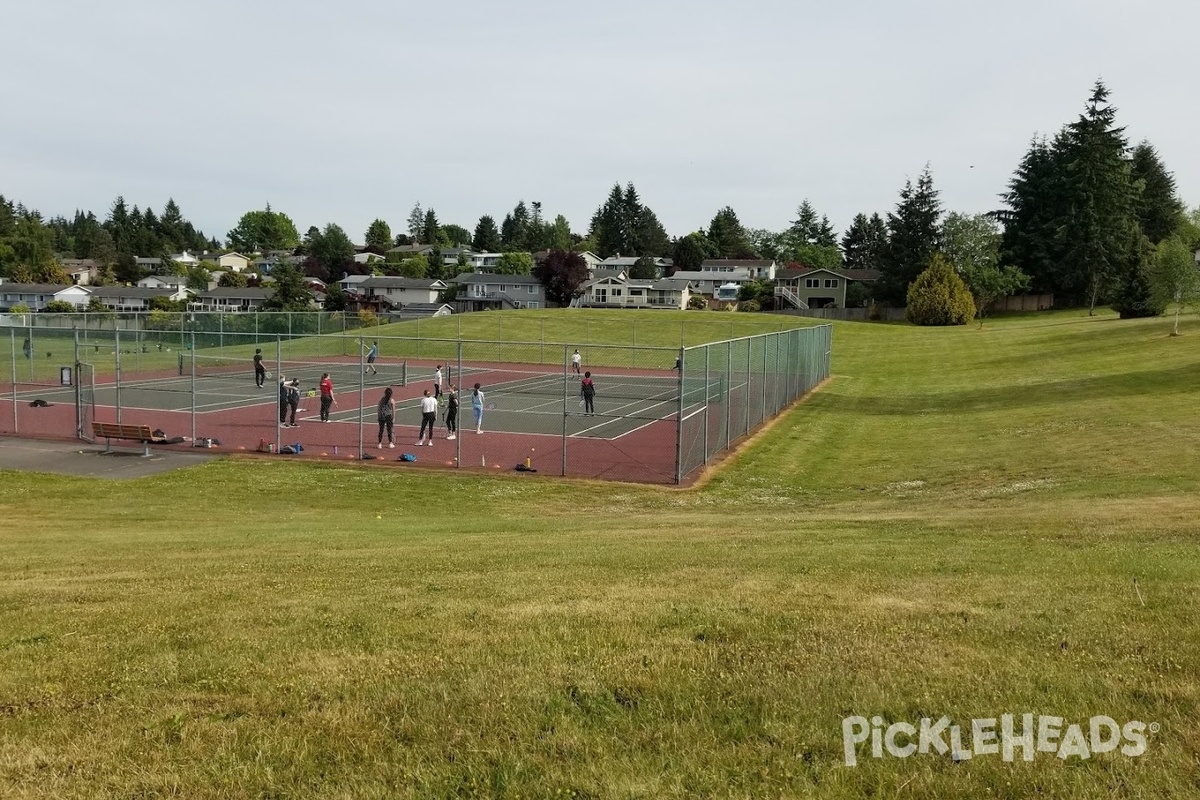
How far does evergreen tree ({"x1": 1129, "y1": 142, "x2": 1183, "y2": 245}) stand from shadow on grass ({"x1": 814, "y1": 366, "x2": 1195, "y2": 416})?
73.6m

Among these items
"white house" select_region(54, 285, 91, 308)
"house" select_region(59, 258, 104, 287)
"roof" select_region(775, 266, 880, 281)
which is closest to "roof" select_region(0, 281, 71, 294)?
"white house" select_region(54, 285, 91, 308)

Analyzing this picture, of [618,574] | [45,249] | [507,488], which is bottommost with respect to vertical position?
[507,488]

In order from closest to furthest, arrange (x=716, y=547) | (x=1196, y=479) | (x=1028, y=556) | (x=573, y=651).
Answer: (x=573, y=651)
(x=1028, y=556)
(x=716, y=547)
(x=1196, y=479)

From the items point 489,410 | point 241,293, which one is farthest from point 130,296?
point 489,410

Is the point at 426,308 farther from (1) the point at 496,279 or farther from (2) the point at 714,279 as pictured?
(2) the point at 714,279

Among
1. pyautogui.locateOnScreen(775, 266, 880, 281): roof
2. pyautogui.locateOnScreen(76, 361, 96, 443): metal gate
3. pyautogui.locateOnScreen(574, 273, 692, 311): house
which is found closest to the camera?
pyautogui.locateOnScreen(76, 361, 96, 443): metal gate

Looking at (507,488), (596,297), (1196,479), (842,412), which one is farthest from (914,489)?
Answer: (596,297)

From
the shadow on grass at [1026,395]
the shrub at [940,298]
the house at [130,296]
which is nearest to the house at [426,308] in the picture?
the house at [130,296]

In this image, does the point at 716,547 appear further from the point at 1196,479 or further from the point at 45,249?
the point at 45,249

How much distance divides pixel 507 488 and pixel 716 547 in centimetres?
974

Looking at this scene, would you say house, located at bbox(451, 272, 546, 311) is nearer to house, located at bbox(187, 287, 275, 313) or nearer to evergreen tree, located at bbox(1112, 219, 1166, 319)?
house, located at bbox(187, 287, 275, 313)

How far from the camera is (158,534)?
13914mm

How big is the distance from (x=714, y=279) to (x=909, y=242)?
3861 centimetres

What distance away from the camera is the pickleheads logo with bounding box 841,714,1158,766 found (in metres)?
4.31
